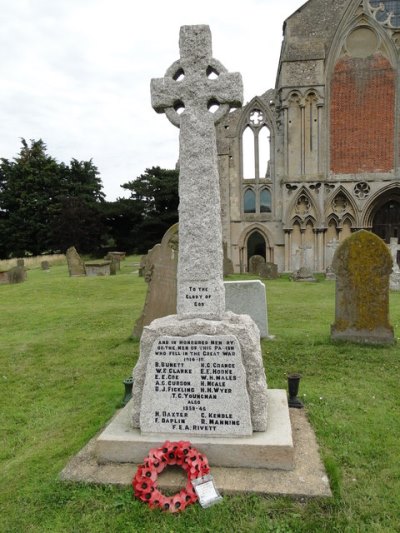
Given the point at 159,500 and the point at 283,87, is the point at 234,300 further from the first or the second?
the point at 283,87

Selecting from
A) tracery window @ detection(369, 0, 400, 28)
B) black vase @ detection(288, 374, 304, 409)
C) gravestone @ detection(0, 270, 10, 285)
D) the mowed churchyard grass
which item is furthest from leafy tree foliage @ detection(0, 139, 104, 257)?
black vase @ detection(288, 374, 304, 409)

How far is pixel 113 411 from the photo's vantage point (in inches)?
188

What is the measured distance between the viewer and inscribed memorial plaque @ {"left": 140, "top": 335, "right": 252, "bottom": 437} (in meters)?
3.59

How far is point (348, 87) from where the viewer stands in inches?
864

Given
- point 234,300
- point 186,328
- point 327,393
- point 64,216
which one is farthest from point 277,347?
point 64,216

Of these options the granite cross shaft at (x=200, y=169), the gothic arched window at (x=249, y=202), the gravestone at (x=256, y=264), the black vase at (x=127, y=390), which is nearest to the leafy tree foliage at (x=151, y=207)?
the gothic arched window at (x=249, y=202)

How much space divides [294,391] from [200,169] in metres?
2.77

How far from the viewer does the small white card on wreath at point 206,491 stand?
10.1 feet

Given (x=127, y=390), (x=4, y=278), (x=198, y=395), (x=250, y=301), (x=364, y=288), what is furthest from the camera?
(x=4, y=278)

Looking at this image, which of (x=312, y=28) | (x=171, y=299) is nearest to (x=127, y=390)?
(x=171, y=299)

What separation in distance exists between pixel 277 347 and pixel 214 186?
169 inches

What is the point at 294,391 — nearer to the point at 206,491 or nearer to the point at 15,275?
the point at 206,491

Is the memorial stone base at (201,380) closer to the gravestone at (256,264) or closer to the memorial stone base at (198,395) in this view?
the memorial stone base at (198,395)

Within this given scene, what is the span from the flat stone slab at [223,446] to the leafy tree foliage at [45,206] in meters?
37.8
